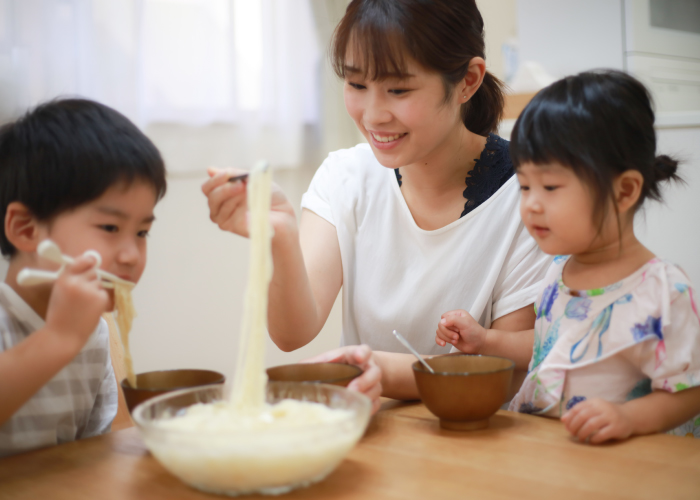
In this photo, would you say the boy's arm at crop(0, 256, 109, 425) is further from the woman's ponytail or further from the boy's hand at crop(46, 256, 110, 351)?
the woman's ponytail

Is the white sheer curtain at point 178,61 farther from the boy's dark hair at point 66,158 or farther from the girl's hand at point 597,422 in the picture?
the girl's hand at point 597,422

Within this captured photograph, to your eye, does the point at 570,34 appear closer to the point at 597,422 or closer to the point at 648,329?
the point at 648,329

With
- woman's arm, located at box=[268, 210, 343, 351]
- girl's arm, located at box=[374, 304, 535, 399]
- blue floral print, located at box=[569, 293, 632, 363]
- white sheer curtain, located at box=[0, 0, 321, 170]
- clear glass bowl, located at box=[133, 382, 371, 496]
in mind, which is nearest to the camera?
clear glass bowl, located at box=[133, 382, 371, 496]

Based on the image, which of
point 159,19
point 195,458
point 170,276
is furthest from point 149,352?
point 195,458

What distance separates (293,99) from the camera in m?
2.31

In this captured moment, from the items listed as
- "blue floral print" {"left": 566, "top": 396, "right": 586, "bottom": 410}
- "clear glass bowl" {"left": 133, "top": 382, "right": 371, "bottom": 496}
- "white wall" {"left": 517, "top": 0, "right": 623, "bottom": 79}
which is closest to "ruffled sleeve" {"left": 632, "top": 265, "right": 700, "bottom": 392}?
"blue floral print" {"left": 566, "top": 396, "right": 586, "bottom": 410}

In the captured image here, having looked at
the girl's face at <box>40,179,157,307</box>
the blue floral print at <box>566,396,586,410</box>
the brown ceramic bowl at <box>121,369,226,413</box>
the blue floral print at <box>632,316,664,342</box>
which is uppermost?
the girl's face at <box>40,179,157,307</box>

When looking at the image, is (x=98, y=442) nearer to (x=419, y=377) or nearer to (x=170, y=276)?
(x=419, y=377)

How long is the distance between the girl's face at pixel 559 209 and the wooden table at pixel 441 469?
265 mm

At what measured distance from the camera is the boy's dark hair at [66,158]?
88cm

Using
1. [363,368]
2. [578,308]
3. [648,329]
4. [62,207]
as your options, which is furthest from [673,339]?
[62,207]

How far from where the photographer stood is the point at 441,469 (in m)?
0.71

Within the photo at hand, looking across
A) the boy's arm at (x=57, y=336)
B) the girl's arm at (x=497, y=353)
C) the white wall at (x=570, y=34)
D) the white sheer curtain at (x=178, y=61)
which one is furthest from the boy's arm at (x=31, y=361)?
the white wall at (x=570, y=34)

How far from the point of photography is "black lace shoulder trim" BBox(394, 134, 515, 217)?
1.39 meters
